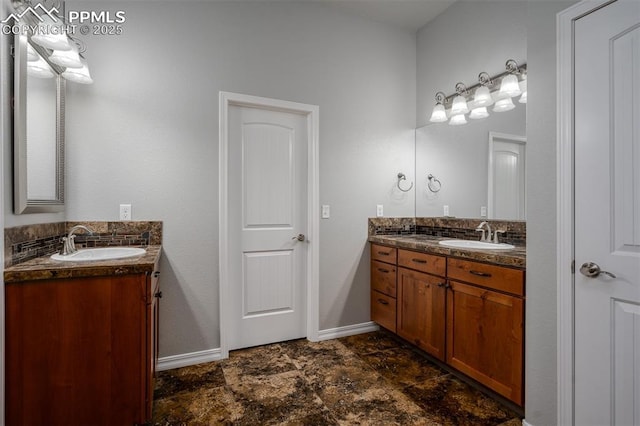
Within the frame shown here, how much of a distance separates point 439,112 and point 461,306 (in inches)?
67.6

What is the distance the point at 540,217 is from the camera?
63.5 inches

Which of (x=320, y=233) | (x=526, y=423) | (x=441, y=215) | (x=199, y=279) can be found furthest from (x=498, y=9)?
(x=199, y=279)

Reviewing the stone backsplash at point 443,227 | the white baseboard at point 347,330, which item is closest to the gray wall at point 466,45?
the stone backsplash at point 443,227

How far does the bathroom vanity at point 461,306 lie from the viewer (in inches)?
69.2

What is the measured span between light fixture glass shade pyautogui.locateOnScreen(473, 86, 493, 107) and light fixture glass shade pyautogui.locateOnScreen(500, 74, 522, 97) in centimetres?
18

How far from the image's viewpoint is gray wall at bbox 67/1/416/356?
Answer: 219cm

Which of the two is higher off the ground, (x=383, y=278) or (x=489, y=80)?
(x=489, y=80)

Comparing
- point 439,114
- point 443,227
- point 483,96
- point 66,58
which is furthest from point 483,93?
point 66,58

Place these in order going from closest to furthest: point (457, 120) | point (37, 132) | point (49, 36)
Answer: point (49, 36) → point (37, 132) → point (457, 120)

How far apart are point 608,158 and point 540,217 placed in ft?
1.23

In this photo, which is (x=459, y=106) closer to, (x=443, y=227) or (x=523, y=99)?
(x=523, y=99)

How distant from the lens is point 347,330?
9.79 feet

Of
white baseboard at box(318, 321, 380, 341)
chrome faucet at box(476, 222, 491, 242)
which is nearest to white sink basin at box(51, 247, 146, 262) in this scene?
white baseboard at box(318, 321, 380, 341)

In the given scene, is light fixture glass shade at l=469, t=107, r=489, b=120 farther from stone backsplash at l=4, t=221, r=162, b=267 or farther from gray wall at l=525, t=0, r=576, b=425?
stone backsplash at l=4, t=221, r=162, b=267
